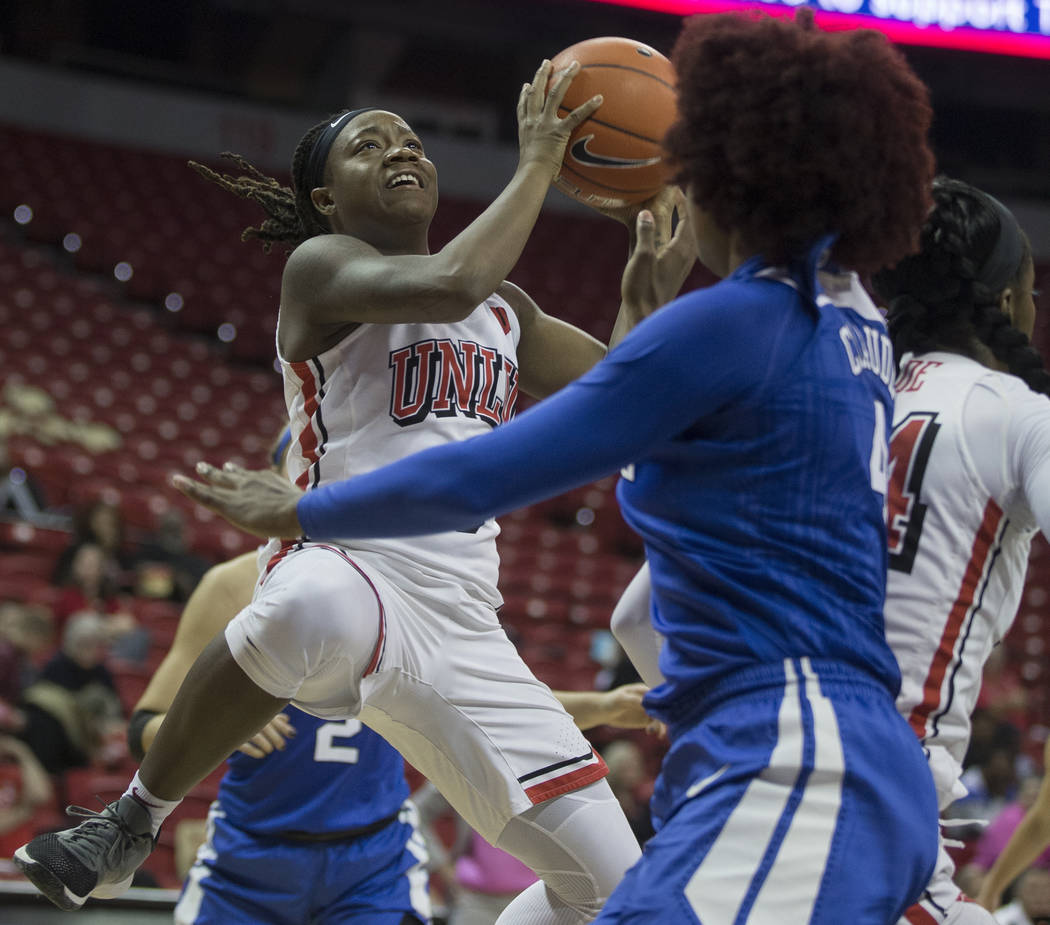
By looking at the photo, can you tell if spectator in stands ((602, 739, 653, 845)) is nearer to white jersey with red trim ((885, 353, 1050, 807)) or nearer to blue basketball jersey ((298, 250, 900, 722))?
white jersey with red trim ((885, 353, 1050, 807))

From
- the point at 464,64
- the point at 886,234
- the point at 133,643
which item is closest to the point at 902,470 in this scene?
the point at 886,234

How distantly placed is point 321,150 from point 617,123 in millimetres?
662

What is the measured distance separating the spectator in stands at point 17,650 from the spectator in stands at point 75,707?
0.27 feet

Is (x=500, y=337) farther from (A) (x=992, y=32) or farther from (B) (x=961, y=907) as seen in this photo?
(A) (x=992, y=32)

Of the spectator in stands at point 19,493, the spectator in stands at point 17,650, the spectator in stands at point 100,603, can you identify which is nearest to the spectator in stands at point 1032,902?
the spectator in stands at point 17,650

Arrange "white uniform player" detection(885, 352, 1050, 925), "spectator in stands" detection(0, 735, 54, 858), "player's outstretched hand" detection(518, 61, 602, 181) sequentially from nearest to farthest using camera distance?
1. "white uniform player" detection(885, 352, 1050, 925)
2. "player's outstretched hand" detection(518, 61, 602, 181)
3. "spectator in stands" detection(0, 735, 54, 858)

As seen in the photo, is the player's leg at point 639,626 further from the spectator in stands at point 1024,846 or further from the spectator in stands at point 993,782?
the spectator in stands at point 993,782

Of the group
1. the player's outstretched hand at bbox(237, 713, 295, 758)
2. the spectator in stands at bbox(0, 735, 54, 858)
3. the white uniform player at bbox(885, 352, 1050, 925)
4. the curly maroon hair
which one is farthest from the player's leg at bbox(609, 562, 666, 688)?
the spectator in stands at bbox(0, 735, 54, 858)

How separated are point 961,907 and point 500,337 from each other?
4.69 ft

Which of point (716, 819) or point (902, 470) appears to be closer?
point (716, 819)

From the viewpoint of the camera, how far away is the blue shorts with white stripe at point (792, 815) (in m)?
1.59

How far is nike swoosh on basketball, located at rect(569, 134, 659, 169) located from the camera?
276cm

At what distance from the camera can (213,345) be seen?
47.8 feet

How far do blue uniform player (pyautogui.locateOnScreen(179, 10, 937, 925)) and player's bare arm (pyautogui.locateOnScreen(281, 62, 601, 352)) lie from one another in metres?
0.68
